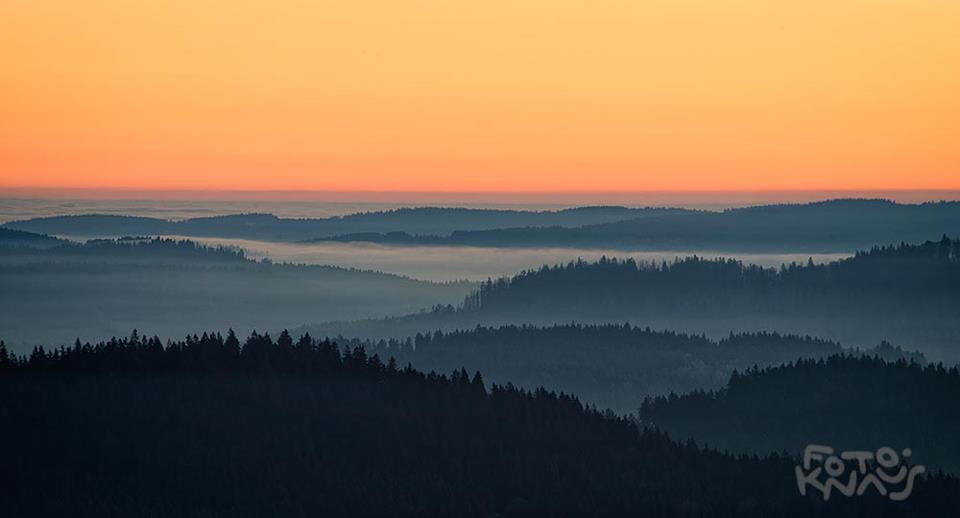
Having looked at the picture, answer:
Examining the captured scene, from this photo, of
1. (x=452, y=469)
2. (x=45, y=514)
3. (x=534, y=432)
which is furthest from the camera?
(x=534, y=432)

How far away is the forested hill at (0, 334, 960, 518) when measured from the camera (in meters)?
140

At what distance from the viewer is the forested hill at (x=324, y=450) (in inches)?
5492

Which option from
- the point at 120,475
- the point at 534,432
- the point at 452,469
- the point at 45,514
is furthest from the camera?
the point at 534,432

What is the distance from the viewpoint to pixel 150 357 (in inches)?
6580

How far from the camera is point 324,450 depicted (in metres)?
152

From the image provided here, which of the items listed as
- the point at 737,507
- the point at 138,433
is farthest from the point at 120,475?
the point at 737,507

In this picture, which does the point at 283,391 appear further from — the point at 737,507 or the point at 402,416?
the point at 737,507

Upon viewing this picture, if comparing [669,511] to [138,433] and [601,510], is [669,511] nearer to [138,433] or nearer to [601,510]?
[601,510]

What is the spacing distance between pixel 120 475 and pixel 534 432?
4162 centimetres

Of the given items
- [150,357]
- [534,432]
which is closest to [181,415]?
[150,357]

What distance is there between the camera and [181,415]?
15300cm

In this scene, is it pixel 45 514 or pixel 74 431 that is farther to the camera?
pixel 74 431

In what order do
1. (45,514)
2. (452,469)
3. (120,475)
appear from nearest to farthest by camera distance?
(45,514)
(120,475)
(452,469)

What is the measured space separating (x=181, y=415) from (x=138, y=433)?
217 inches
